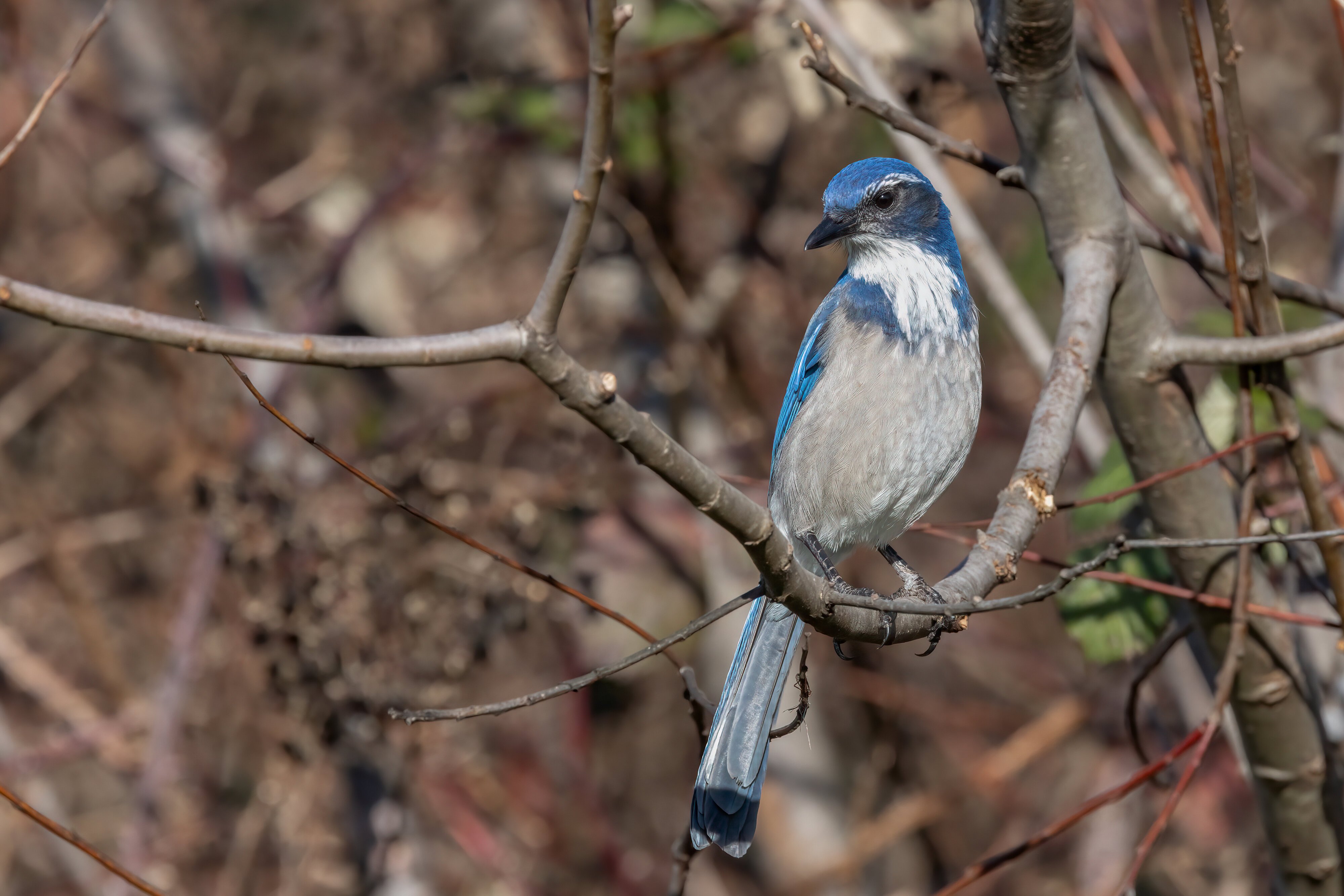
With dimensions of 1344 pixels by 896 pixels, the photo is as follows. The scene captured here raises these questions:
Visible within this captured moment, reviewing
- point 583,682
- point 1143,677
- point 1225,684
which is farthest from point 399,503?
point 1143,677

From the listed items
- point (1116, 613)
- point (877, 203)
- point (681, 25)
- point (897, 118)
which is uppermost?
point (681, 25)

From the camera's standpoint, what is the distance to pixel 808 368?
360 cm

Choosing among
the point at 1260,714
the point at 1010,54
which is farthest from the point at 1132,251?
the point at 1260,714

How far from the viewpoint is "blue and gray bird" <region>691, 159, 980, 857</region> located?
3197 mm

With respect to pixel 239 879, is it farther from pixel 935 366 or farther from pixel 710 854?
pixel 935 366

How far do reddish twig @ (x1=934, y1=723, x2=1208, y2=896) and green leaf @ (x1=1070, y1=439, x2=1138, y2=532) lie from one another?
0.71m

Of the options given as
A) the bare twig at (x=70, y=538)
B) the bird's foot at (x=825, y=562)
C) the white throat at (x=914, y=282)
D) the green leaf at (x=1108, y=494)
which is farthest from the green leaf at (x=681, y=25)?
the bare twig at (x=70, y=538)

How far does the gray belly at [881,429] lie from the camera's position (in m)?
3.36

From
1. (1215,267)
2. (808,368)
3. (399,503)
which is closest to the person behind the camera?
(399,503)

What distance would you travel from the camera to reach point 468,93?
595cm

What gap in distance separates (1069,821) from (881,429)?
1.17 meters

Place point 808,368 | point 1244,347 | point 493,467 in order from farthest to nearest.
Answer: point 493,467 < point 808,368 < point 1244,347

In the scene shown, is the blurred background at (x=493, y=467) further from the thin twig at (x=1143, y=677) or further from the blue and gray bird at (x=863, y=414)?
the blue and gray bird at (x=863, y=414)

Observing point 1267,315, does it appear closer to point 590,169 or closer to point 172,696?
point 590,169
